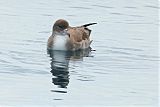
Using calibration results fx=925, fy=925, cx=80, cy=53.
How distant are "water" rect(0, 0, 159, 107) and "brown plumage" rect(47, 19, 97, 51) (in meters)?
0.25

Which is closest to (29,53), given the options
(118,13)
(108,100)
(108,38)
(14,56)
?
(14,56)

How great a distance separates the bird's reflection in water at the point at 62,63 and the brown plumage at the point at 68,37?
229mm

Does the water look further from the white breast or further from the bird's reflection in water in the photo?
the white breast

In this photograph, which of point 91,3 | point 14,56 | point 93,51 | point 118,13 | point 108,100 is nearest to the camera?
point 108,100

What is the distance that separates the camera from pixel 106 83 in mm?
17984

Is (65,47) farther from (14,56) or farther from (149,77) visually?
(149,77)

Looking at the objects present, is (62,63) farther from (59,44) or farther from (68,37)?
(68,37)

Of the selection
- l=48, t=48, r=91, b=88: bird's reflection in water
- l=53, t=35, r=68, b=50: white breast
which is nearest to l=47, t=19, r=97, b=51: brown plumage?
l=53, t=35, r=68, b=50: white breast

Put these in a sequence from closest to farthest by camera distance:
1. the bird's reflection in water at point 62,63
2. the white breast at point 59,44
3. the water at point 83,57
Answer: the water at point 83,57
the bird's reflection in water at point 62,63
the white breast at point 59,44

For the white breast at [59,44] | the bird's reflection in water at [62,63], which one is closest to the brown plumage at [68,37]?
the white breast at [59,44]

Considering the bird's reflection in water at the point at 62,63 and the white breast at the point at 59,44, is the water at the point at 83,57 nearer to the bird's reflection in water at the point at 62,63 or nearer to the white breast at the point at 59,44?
the bird's reflection in water at the point at 62,63

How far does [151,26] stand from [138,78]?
24.4 ft

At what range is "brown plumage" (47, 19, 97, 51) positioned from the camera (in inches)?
896

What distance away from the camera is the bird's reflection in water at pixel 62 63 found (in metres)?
18.4
